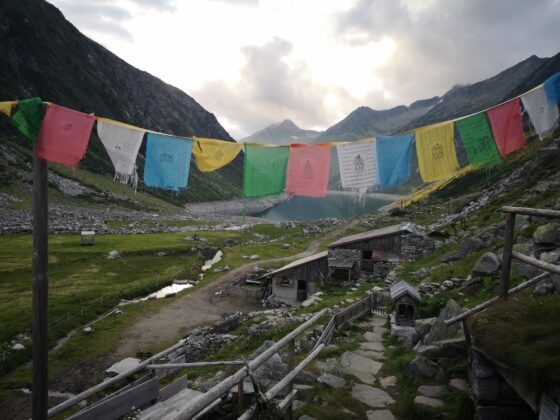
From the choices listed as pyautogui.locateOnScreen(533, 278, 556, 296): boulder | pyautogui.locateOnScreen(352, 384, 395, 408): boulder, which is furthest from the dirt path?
pyautogui.locateOnScreen(533, 278, 556, 296): boulder

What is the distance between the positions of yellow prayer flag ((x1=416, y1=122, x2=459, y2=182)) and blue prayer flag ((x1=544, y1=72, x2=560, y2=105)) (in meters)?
2.71

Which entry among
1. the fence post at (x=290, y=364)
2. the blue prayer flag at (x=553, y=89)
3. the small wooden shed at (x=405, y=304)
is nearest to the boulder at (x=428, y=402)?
the fence post at (x=290, y=364)

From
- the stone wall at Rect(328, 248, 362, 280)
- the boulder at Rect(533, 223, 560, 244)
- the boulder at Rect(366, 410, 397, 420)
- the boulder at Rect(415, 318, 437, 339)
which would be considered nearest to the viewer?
the boulder at Rect(366, 410, 397, 420)

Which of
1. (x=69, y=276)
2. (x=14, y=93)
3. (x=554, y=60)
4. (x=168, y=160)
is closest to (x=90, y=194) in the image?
(x=14, y=93)

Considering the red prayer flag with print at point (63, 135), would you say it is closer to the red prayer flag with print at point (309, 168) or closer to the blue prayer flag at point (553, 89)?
the red prayer flag with print at point (309, 168)

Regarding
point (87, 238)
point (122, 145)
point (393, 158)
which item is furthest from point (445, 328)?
point (87, 238)

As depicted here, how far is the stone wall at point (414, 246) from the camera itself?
1148 inches

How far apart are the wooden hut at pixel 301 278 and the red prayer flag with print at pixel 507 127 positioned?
69.7ft

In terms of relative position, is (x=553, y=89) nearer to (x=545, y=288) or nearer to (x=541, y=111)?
(x=541, y=111)

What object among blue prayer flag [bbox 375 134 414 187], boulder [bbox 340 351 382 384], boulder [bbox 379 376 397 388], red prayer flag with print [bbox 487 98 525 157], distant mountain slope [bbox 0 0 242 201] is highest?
distant mountain slope [bbox 0 0 242 201]

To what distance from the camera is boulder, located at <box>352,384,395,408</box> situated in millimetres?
7426

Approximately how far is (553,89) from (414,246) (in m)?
20.2

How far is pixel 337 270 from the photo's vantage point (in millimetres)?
31438

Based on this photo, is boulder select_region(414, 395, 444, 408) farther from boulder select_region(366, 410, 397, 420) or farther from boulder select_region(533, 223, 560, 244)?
boulder select_region(533, 223, 560, 244)
